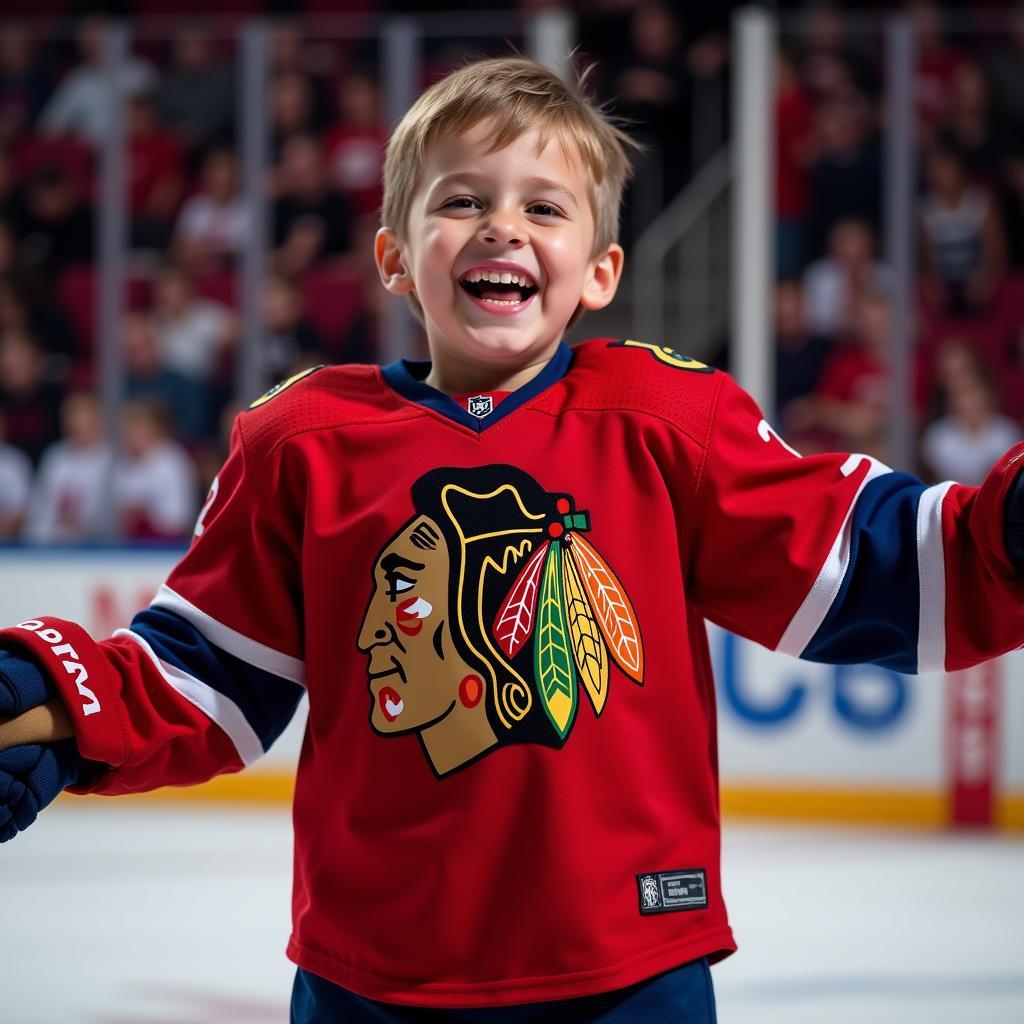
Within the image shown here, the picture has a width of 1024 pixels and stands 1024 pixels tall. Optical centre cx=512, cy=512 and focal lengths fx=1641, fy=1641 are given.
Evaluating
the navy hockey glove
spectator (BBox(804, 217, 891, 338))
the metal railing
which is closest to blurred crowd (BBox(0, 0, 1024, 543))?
spectator (BBox(804, 217, 891, 338))

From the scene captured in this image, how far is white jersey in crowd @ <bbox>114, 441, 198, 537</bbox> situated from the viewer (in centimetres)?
543

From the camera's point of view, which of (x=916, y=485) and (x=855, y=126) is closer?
(x=916, y=485)

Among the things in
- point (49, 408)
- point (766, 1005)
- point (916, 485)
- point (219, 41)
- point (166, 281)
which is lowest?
point (766, 1005)

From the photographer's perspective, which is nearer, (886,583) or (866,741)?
(886,583)

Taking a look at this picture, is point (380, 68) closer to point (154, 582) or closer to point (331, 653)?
point (154, 582)

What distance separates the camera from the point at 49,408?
18.4 feet

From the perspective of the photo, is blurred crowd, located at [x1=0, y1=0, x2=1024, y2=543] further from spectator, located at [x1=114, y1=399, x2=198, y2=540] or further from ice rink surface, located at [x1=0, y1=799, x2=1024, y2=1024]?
ice rink surface, located at [x1=0, y1=799, x2=1024, y2=1024]

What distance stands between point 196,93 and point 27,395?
119 centimetres

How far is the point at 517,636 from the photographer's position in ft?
4.33

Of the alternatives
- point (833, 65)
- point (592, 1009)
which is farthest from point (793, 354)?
point (592, 1009)

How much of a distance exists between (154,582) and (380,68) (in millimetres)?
1861

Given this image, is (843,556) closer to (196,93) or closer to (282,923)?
(282,923)

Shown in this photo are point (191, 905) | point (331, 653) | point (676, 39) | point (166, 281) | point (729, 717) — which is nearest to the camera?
point (331, 653)

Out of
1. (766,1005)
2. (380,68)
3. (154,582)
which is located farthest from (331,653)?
(380,68)
